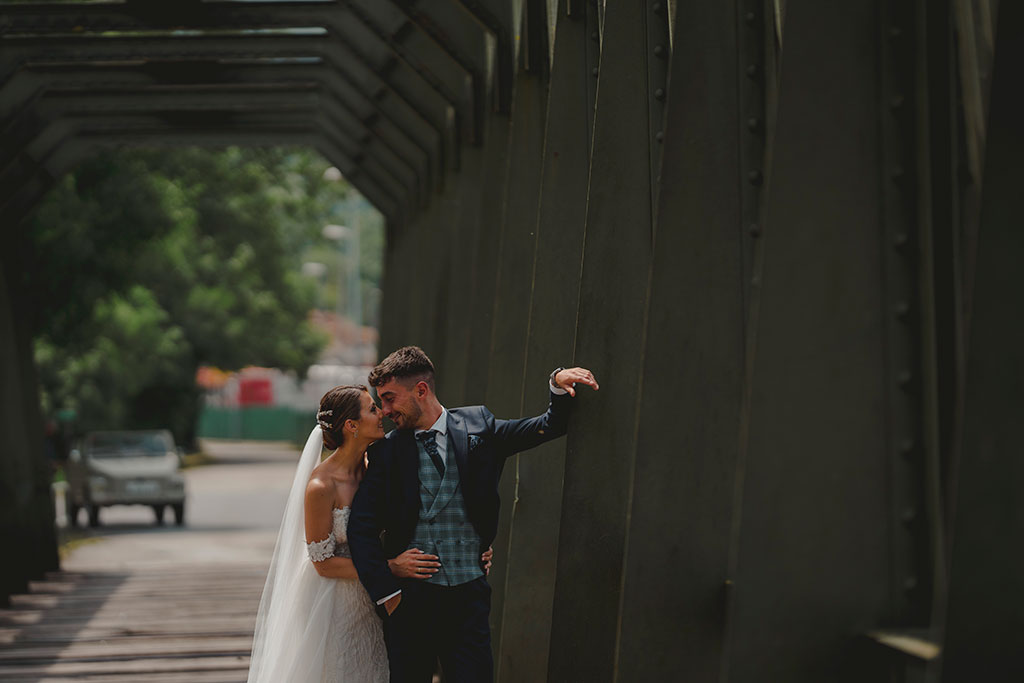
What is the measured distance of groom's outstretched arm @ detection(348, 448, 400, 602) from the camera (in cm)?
498

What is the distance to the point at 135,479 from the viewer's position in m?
26.4

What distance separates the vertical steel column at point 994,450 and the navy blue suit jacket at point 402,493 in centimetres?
275

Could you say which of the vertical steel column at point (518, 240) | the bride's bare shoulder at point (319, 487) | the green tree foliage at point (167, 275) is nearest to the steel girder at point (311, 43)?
the vertical steel column at point (518, 240)

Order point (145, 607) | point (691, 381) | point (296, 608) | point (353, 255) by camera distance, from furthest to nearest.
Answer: point (353, 255) → point (145, 607) → point (296, 608) → point (691, 381)

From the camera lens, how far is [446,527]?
5012mm

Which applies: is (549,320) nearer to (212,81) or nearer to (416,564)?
(416,564)

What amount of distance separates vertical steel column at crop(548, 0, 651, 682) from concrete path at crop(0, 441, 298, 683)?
466 centimetres

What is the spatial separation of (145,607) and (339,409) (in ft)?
28.8

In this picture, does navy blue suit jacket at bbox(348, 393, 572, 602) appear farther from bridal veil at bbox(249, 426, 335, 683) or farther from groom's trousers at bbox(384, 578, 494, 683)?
bridal veil at bbox(249, 426, 335, 683)

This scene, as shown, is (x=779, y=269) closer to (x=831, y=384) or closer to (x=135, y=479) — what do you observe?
(x=831, y=384)

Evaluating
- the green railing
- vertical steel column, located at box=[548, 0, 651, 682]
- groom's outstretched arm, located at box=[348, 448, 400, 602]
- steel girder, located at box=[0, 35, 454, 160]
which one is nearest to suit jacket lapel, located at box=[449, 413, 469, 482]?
groom's outstretched arm, located at box=[348, 448, 400, 602]

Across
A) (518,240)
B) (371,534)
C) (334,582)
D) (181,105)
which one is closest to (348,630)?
(334,582)

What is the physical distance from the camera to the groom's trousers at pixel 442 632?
4.94m

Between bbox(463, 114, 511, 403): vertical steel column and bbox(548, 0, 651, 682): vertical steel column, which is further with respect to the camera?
bbox(463, 114, 511, 403): vertical steel column
